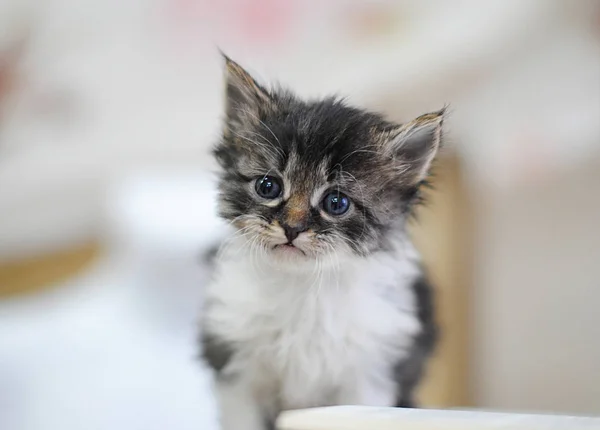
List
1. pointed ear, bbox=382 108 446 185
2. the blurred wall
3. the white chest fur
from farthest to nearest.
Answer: the blurred wall, the white chest fur, pointed ear, bbox=382 108 446 185

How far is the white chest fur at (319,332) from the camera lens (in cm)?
98

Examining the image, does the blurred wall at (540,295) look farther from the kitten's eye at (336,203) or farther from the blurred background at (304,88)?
the kitten's eye at (336,203)

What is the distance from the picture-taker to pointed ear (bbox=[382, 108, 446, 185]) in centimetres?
84

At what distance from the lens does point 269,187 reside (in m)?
0.89

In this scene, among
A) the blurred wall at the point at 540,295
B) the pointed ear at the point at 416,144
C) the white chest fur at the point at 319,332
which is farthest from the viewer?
the blurred wall at the point at 540,295

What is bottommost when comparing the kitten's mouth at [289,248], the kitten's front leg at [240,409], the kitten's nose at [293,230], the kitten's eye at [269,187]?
the kitten's front leg at [240,409]

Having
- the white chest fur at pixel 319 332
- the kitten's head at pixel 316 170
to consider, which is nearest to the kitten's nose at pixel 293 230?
the kitten's head at pixel 316 170

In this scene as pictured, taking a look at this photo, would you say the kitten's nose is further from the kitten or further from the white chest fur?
the white chest fur

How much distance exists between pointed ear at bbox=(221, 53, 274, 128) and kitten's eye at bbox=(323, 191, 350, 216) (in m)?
0.16

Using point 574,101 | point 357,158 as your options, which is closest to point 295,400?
point 357,158

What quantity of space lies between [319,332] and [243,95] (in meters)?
0.38

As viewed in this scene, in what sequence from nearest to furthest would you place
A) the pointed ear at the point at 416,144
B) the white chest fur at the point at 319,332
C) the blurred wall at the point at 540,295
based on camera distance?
the pointed ear at the point at 416,144 < the white chest fur at the point at 319,332 < the blurred wall at the point at 540,295

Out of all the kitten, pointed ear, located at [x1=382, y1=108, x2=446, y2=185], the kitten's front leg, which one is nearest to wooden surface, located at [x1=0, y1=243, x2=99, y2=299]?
the kitten

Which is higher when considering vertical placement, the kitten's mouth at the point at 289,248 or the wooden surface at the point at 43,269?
the kitten's mouth at the point at 289,248
